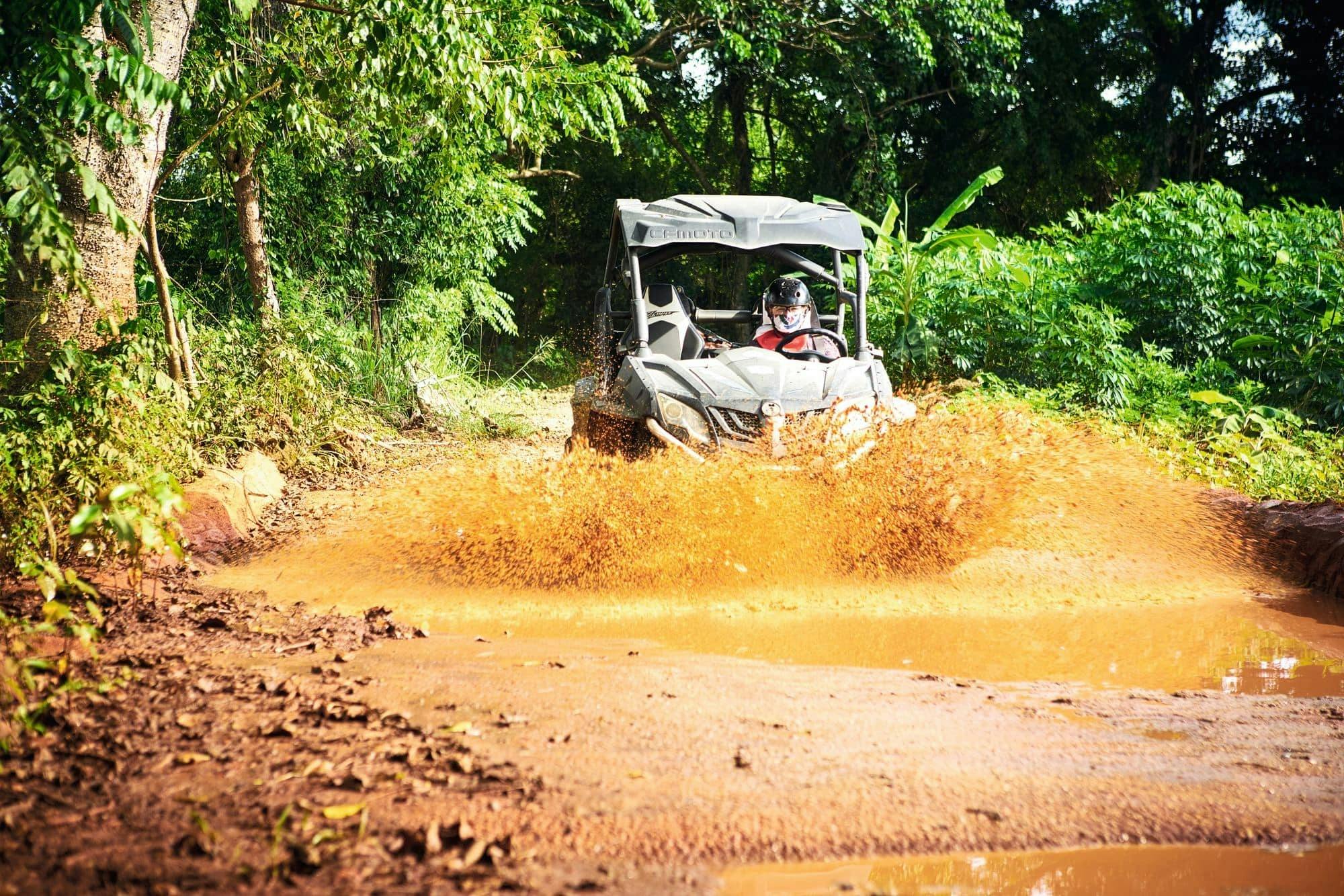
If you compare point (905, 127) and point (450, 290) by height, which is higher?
point (905, 127)

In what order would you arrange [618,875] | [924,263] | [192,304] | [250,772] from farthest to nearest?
[924,263], [192,304], [250,772], [618,875]

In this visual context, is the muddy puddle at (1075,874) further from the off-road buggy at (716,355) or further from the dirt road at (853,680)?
the off-road buggy at (716,355)

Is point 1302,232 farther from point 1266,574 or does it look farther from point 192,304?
point 192,304

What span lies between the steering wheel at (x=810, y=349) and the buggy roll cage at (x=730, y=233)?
11cm

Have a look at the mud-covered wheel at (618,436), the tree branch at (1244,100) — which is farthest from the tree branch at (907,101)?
the mud-covered wheel at (618,436)

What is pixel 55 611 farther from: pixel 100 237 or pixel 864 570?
pixel 864 570

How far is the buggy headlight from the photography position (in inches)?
222

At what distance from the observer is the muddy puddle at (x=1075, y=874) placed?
7.73 ft

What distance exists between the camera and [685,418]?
5.67 m

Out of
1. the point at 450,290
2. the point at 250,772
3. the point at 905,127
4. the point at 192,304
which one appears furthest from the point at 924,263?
the point at 250,772

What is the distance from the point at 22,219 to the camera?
4.41 meters

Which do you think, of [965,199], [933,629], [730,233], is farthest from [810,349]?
[965,199]

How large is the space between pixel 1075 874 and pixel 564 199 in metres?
20.4

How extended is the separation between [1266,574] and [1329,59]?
15.1m
